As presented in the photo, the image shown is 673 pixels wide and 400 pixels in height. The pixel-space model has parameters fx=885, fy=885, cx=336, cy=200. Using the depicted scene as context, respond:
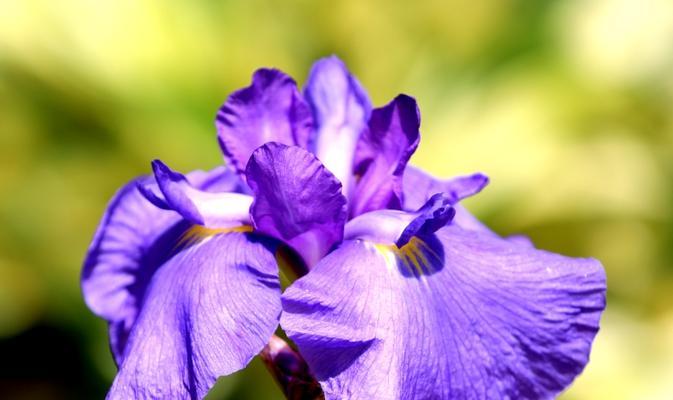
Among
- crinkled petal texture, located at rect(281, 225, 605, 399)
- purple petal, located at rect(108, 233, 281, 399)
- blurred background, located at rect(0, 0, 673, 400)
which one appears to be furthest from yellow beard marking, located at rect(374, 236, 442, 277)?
blurred background, located at rect(0, 0, 673, 400)

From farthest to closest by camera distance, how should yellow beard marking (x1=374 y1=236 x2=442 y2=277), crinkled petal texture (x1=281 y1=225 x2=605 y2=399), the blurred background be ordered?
the blurred background
yellow beard marking (x1=374 y1=236 x2=442 y2=277)
crinkled petal texture (x1=281 y1=225 x2=605 y2=399)

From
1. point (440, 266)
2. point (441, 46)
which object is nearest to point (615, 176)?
point (441, 46)

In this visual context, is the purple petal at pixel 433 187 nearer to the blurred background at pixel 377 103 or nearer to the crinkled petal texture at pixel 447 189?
the crinkled petal texture at pixel 447 189

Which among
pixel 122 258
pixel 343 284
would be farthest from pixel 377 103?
pixel 343 284

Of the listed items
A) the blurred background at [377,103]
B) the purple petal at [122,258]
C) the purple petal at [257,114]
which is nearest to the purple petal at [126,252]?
the purple petal at [122,258]

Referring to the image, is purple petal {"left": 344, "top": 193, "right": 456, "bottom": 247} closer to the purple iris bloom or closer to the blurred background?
the purple iris bloom

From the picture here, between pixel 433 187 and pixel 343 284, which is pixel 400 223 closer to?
pixel 343 284

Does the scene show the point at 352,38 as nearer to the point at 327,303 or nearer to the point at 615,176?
the point at 615,176
